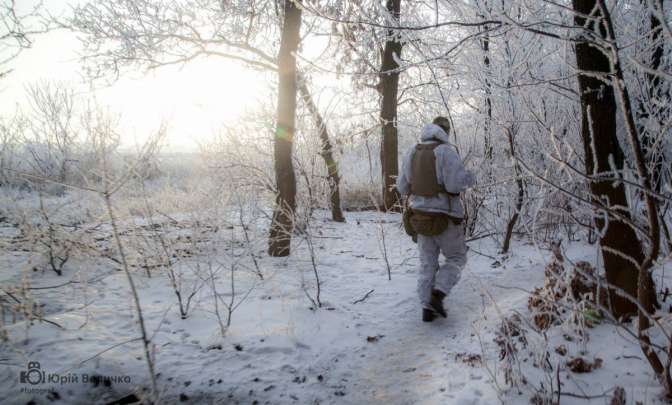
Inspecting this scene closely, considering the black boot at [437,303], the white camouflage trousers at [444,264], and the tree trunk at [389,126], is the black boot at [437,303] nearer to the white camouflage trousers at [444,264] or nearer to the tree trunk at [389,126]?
the white camouflage trousers at [444,264]

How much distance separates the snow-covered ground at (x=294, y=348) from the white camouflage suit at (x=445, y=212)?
0.39 metres

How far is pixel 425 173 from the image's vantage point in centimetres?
364

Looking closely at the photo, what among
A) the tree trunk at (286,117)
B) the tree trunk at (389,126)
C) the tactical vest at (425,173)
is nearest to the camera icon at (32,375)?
the tree trunk at (286,117)

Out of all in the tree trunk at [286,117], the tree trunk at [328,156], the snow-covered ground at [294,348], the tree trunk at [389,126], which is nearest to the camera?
the snow-covered ground at [294,348]

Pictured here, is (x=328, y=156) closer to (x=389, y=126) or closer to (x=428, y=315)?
(x=389, y=126)

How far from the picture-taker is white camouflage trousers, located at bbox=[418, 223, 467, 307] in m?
3.62

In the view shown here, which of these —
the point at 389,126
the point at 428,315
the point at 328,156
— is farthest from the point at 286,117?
the point at 389,126

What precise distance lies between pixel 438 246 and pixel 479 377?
1475 millimetres

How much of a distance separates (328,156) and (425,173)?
5280 millimetres

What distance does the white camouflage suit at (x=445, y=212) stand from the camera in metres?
3.53

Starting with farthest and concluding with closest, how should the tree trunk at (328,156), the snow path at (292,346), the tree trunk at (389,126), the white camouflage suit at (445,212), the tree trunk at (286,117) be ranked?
the tree trunk at (389,126) → the tree trunk at (328,156) → the tree trunk at (286,117) → the white camouflage suit at (445,212) → the snow path at (292,346)

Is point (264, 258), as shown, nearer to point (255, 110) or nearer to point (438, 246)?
point (438, 246)

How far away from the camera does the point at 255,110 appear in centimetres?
856

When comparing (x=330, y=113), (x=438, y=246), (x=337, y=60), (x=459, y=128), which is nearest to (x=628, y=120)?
(x=438, y=246)
